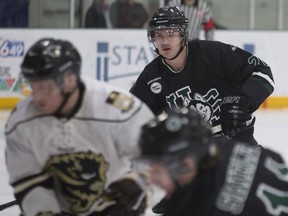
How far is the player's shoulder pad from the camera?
194cm

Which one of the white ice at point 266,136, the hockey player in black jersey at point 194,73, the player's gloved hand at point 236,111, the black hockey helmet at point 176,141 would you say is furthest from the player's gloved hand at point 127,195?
the white ice at point 266,136

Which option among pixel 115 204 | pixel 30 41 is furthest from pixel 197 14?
pixel 115 204

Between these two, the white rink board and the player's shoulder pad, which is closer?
the player's shoulder pad

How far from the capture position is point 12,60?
658 cm

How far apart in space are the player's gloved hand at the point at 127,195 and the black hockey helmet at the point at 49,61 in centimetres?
32

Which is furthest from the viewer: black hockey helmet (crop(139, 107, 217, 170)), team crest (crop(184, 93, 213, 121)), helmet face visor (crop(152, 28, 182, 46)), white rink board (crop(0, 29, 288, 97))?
white rink board (crop(0, 29, 288, 97))

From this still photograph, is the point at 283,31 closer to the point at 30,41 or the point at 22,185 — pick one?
the point at 30,41

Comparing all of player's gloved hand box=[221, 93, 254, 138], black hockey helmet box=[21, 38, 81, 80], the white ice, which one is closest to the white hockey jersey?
black hockey helmet box=[21, 38, 81, 80]

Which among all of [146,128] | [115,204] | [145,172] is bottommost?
[115,204]

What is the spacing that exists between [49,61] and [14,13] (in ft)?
17.0

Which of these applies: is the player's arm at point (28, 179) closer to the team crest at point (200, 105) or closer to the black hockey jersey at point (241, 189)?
the black hockey jersey at point (241, 189)

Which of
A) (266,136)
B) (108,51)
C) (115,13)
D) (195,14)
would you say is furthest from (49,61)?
(115,13)

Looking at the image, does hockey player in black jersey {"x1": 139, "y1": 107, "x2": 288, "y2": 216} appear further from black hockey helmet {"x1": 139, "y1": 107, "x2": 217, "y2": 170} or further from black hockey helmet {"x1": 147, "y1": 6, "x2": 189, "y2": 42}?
black hockey helmet {"x1": 147, "y1": 6, "x2": 189, "y2": 42}

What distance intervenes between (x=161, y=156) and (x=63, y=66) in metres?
0.46
